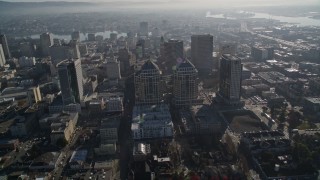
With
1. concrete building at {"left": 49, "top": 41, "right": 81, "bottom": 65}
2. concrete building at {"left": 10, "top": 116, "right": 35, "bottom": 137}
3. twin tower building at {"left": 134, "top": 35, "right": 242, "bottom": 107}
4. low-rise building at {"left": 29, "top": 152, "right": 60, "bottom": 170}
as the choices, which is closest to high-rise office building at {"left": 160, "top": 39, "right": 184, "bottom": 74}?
twin tower building at {"left": 134, "top": 35, "right": 242, "bottom": 107}

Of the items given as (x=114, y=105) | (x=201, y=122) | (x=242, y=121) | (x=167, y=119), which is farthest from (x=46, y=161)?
(x=242, y=121)

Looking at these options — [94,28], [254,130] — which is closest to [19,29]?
[94,28]

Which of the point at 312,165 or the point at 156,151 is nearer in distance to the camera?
the point at 312,165

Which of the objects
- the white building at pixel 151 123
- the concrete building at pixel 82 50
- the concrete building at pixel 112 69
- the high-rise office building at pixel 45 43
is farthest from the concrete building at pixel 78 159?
the high-rise office building at pixel 45 43

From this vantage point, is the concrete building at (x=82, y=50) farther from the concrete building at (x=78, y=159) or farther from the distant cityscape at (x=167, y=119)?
the concrete building at (x=78, y=159)

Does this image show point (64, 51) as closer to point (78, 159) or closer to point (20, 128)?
point (20, 128)

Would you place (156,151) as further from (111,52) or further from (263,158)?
(111,52)
